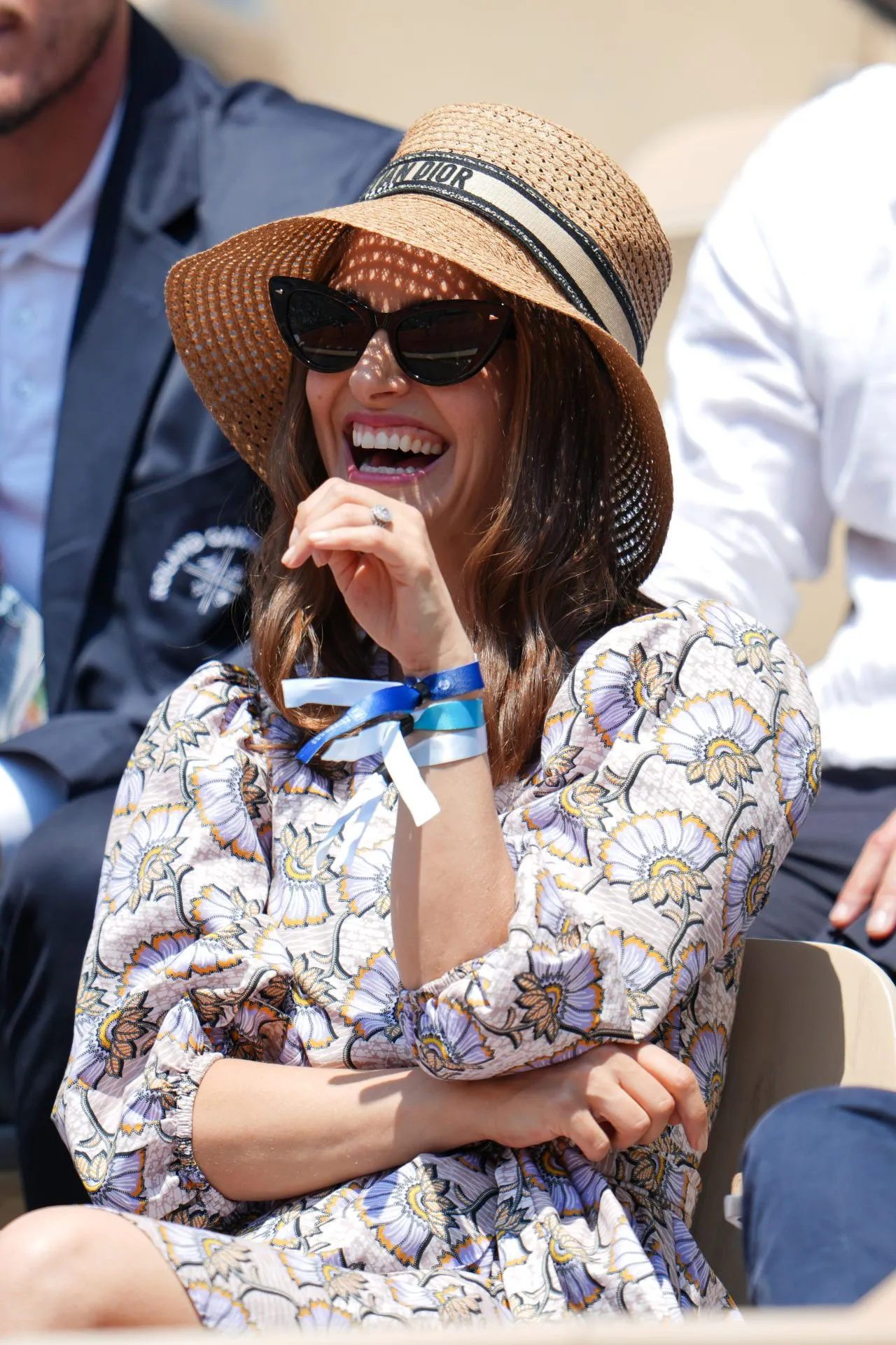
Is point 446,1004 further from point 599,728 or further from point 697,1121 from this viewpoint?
point 599,728

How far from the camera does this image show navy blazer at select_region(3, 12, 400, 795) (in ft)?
9.07

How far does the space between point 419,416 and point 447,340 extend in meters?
0.10

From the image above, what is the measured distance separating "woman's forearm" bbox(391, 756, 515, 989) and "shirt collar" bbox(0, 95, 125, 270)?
1.87 meters

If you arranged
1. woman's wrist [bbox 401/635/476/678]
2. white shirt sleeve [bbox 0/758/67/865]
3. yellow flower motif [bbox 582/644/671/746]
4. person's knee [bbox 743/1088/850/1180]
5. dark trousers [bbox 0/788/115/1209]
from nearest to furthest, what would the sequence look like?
person's knee [bbox 743/1088/850/1180] → woman's wrist [bbox 401/635/476/678] → yellow flower motif [bbox 582/644/671/746] → dark trousers [bbox 0/788/115/1209] → white shirt sleeve [bbox 0/758/67/865]

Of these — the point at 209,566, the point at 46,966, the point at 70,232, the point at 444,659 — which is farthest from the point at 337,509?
the point at 70,232

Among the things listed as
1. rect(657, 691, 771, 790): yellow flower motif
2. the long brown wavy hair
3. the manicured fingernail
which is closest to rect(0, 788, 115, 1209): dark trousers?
Answer: the long brown wavy hair

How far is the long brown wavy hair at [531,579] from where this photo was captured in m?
1.92

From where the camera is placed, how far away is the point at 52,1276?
136 centimetres

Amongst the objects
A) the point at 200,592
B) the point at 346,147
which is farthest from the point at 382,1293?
the point at 346,147

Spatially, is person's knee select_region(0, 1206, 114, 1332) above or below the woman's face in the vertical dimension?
below

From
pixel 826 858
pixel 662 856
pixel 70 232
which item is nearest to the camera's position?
pixel 662 856

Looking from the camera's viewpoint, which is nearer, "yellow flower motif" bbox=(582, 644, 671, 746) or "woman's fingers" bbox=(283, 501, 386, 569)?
"woman's fingers" bbox=(283, 501, 386, 569)

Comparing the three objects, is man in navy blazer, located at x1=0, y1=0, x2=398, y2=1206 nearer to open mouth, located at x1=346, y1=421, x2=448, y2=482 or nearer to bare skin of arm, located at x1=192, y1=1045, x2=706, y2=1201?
open mouth, located at x1=346, y1=421, x2=448, y2=482

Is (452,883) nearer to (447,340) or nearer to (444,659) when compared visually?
(444,659)
